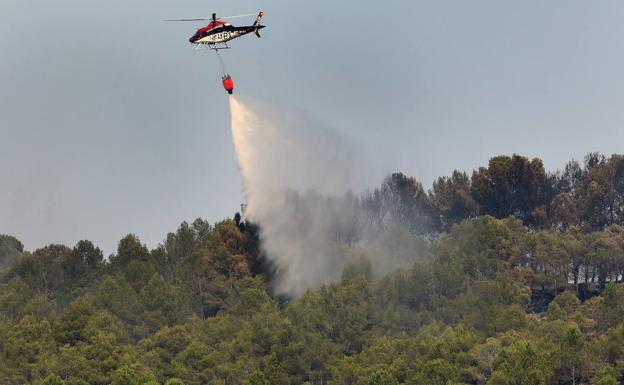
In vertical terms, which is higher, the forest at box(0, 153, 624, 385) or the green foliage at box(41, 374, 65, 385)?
the forest at box(0, 153, 624, 385)

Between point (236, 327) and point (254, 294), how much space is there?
11.3 meters

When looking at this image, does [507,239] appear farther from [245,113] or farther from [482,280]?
[245,113]

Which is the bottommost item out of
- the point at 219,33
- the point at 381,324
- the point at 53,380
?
the point at 53,380

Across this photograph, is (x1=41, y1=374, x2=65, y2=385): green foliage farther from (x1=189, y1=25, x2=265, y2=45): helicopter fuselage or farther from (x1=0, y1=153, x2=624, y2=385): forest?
(x1=189, y1=25, x2=265, y2=45): helicopter fuselage

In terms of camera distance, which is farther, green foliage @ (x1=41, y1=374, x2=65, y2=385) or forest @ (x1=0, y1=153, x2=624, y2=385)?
green foliage @ (x1=41, y1=374, x2=65, y2=385)

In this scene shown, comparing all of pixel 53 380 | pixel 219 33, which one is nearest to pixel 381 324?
pixel 53 380

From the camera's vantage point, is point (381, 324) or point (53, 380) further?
point (381, 324)

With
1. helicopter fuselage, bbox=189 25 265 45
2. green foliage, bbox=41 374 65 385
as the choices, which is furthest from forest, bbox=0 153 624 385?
helicopter fuselage, bbox=189 25 265 45

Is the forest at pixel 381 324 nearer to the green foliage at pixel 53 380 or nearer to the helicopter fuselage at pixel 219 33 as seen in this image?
the green foliage at pixel 53 380

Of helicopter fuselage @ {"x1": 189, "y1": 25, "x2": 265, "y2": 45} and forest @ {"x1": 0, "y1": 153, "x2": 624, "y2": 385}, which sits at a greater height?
helicopter fuselage @ {"x1": 189, "y1": 25, "x2": 265, "y2": 45}

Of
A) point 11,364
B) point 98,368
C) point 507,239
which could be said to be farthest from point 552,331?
point 11,364

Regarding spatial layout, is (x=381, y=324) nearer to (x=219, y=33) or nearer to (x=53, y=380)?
(x=53, y=380)

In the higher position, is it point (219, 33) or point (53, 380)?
point (219, 33)

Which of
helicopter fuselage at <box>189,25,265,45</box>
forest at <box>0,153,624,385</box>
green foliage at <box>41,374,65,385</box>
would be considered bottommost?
green foliage at <box>41,374,65,385</box>
